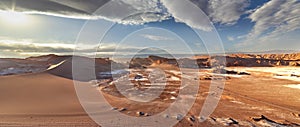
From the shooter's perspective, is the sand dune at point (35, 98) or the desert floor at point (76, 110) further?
the sand dune at point (35, 98)

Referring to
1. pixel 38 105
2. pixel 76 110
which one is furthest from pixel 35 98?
pixel 76 110

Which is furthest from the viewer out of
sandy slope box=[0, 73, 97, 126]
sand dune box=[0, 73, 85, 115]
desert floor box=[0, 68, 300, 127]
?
sand dune box=[0, 73, 85, 115]

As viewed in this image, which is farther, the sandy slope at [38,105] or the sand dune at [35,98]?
the sand dune at [35,98]

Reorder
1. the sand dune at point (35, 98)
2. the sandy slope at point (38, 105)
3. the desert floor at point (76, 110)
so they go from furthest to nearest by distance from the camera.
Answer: the sand dune at point (35, 98) < the desert floor at point (76, 110) < the sandy slope at point (38, 105)

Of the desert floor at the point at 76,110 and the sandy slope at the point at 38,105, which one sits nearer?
the sandy slope at the point at 38,105

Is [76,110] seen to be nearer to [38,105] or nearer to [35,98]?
[38,105]

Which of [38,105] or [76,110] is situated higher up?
[38,105]

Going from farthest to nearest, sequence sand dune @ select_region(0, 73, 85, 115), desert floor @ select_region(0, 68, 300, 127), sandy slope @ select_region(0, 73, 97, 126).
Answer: sand dune @ select_region(0, 73, 85, 115)
desert floor @ select_region(0, 68, 300, 127)
sandy slope @ select_region(0, 73, 97, 126)

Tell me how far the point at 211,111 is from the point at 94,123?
4.87m

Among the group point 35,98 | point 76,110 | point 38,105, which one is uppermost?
point 35,98

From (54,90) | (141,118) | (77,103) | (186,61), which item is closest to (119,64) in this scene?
(186,61)

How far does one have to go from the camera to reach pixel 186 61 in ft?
159

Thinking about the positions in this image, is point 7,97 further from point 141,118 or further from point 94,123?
point 141,118

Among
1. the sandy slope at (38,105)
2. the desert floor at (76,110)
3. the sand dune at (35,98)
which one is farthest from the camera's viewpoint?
the sand dune at (35,98)
